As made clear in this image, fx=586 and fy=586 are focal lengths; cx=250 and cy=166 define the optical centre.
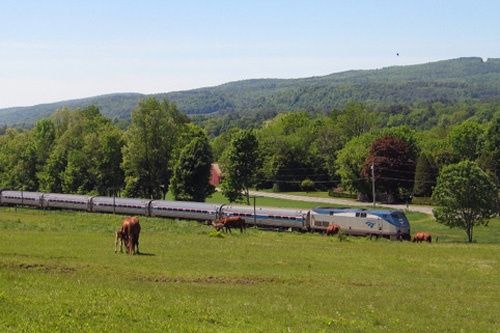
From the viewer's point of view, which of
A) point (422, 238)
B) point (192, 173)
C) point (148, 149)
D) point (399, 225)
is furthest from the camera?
point (148, 149)

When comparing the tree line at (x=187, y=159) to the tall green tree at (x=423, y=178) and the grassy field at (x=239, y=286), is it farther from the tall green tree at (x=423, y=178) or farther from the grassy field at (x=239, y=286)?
the grassy field at (x=239, y=286)

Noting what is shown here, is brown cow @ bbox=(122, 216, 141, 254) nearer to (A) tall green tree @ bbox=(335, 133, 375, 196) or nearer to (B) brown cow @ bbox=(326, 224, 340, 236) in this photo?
(B) brown cow @ bbox=(326, 224, 340, 236)

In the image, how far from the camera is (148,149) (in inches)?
4109

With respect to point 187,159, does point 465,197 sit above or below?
below

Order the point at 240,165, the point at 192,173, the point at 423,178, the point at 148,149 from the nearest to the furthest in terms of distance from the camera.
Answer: the point at 192,173, the point at 148,149, the point at 240,165, the point at 423,178

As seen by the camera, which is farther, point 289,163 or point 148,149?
point 289,163

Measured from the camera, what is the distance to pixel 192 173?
98.9 meters

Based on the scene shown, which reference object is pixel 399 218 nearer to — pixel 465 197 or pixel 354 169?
pixel 465 197

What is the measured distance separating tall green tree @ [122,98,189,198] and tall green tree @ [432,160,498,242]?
53.8 metres

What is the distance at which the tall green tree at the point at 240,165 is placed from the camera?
345 feet

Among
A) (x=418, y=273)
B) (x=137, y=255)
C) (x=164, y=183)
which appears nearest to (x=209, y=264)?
(x=137, y=255)

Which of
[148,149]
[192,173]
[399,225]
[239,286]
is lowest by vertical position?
[399,225]

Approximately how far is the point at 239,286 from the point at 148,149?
77.6 meters

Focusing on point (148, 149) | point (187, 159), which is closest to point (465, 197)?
point (187, 159)
